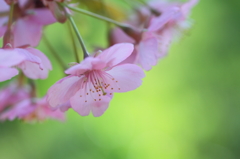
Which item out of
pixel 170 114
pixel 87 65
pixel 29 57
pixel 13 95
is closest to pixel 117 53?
pixel 87 65

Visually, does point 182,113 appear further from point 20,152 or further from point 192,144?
point 20,152

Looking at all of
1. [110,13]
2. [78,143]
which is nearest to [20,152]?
[78,143]

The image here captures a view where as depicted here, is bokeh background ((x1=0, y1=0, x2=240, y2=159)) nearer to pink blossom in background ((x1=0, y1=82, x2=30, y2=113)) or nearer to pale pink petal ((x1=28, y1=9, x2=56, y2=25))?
pink blossom in background ((x1=0, y1=82, x2=30, y2=113))

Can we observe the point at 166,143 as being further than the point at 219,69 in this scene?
No

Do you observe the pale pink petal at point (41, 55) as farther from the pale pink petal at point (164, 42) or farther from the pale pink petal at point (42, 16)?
the pale pink petal at point (164, 42)

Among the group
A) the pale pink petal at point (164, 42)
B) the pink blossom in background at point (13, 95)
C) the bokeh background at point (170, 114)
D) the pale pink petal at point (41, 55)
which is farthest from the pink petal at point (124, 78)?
the bokeh background at point (170, 114)
